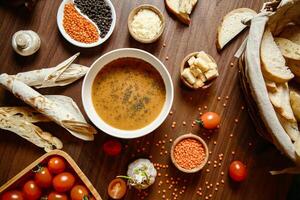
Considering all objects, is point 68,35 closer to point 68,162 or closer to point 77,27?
point 77,27

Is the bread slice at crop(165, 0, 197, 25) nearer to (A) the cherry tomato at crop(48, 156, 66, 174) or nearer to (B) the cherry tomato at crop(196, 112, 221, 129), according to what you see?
(B) the cherry tomato at crop(196, 112, 221, 129)

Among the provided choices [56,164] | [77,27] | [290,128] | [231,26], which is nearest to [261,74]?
[290,128]

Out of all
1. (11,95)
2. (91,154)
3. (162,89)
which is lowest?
(91,154)

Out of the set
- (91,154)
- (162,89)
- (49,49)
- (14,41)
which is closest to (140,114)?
(162,89)

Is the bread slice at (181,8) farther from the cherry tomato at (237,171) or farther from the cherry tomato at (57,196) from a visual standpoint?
the cherry tomato at (57,196)

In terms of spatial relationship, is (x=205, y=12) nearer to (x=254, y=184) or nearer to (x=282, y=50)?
(x=282, y=50)
